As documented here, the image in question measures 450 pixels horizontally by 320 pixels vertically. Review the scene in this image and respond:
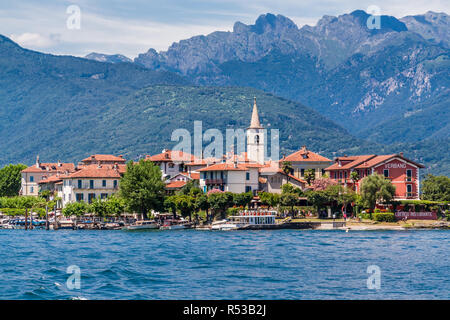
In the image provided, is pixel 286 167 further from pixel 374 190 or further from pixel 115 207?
pixel 115 207

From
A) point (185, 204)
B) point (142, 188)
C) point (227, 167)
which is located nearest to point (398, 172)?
point (227, 167)

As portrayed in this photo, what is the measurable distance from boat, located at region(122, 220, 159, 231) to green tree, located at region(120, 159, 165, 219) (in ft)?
9.97

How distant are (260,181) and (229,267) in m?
66.7

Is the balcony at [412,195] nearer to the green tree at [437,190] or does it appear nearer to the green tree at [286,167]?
the green tree at [437,190]

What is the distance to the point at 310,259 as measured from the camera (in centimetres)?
5538

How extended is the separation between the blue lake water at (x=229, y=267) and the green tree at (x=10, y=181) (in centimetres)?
8161

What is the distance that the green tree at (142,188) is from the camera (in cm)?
10538

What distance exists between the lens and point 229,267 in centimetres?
5028

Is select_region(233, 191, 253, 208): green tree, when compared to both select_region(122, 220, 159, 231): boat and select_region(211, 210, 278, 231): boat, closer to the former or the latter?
select_region(211, 210, 278, 231): boat

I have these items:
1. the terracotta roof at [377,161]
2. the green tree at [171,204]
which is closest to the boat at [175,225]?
the green tree at [171,204]

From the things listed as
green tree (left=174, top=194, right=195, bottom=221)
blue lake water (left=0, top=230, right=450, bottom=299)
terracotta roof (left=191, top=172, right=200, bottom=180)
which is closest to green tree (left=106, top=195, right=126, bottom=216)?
green tree (left=174, top=194, right=195, bottom=221)

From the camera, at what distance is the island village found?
102500 mm

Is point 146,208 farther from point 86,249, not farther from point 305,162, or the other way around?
point 86,249

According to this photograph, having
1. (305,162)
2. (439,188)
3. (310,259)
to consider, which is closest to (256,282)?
(310,259)
